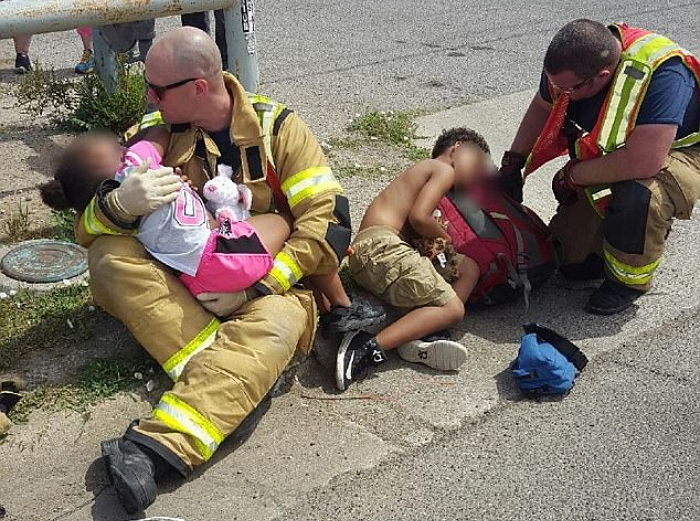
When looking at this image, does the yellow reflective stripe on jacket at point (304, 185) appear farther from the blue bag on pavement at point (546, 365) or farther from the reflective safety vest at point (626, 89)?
the reflective safety vest at point (626, 89)

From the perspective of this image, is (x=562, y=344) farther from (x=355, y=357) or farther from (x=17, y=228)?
(x=17, y=228)

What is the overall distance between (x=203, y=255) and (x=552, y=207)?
268 centimetres

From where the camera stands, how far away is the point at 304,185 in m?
3.55

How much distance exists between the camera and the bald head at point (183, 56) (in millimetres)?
3289

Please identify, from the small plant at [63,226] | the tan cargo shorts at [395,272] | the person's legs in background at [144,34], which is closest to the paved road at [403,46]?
the person's legs in background at [144,34]

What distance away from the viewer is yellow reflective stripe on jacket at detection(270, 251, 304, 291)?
3.40 m

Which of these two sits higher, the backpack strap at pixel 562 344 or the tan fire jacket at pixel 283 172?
the tan fire jacket at pixel 283 172

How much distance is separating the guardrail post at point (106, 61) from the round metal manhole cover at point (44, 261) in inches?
67.4

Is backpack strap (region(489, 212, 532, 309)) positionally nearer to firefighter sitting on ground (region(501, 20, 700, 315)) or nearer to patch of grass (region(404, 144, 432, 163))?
firefighter sitting on ground (region(501, 20, 700, 315))

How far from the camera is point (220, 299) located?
10.8 feet

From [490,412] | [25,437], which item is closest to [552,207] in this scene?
[490,412]

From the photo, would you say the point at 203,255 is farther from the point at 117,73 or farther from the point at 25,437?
the point at 117,73

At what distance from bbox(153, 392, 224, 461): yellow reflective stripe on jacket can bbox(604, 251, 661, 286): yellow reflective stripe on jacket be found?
2.10 meters

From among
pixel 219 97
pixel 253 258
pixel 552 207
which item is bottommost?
pixel 552 207
